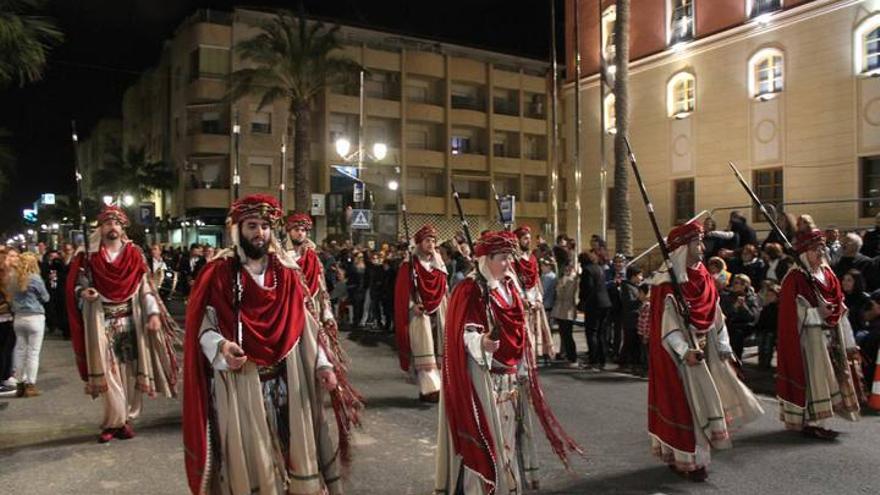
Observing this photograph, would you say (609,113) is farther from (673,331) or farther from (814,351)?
(673,331)

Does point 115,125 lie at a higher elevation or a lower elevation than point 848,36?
higher

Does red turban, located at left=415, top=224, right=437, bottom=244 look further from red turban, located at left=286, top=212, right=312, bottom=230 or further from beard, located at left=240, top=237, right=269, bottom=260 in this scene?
beard, located at left=240, top=237, right=269, bottom=260

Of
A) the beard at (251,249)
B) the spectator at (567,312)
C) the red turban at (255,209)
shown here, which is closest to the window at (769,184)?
the spectator at (567,312)

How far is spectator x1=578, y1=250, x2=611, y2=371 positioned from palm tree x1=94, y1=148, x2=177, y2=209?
40207 millimetres

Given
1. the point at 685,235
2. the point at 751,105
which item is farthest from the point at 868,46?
the point at 685,235

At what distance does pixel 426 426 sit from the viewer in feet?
26.7

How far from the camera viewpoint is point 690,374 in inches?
247

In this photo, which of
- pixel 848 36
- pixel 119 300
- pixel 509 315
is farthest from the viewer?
pixel 848 36

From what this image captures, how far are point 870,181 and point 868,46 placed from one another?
341 cm

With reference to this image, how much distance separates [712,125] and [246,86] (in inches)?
676

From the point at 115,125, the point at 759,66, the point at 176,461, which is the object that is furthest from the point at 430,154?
the point at 176,461

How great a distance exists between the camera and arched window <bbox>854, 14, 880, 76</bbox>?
19.0 meters

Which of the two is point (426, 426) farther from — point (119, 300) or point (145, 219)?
point (145, 219)

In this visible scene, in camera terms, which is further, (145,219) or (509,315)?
(145,219)
